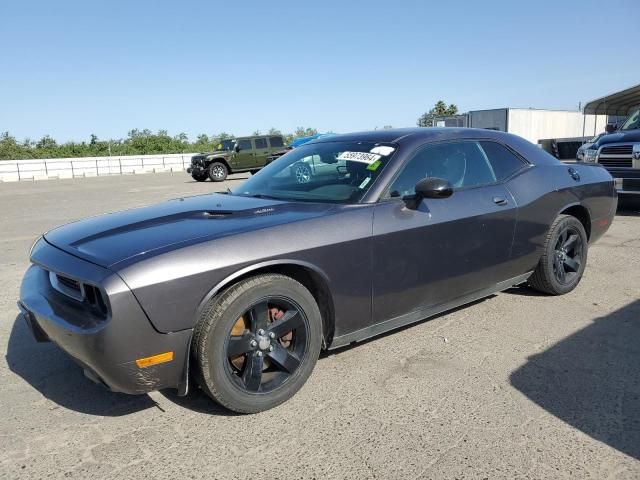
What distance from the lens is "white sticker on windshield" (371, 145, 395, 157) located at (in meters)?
3.36

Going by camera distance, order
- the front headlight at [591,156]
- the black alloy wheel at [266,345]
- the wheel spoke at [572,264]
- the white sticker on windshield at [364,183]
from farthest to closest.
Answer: the front headlight at [591,156] → the wheel spoke at [572,264] → the white sticker on windshield at [364,183] → the black alloy wheel at [266,345]

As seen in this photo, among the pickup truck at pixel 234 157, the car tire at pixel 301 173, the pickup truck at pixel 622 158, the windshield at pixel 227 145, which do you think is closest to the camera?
the car tire at pixel 301 173

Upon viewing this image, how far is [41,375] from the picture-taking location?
3.21 m

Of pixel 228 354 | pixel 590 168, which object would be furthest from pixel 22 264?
pixel 590 168

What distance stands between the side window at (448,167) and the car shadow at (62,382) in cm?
202

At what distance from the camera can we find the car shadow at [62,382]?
111 inches

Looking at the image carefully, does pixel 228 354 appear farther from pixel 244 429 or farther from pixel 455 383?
pixel 455 383

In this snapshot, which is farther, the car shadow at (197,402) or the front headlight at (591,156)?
the front headlight at (591,156)

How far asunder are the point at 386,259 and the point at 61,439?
197cm

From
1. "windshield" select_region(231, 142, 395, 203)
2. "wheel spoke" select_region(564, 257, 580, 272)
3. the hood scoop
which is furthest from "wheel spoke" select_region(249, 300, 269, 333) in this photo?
"wheel spoke" select_region(564, 257, 580, 272)

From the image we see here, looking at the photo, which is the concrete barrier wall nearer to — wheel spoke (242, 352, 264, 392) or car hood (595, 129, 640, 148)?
car hood (595, 129, 640, 148)

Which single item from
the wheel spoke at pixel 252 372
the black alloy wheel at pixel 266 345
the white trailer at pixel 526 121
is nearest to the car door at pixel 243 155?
the white trailer at pixel 526 121

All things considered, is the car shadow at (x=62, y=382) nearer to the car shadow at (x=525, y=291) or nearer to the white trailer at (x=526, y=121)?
the car shadow at (x=525, y=291)

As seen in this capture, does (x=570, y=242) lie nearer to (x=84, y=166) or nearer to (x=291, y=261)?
(x=291, y=261)
